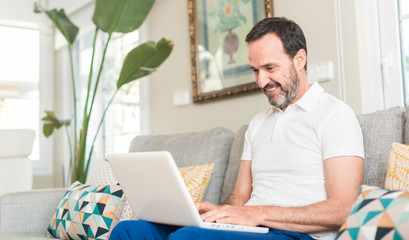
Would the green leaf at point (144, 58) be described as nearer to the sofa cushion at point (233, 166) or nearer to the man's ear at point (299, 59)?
the sofa cushion at point (233, 166)

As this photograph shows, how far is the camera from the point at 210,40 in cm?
295

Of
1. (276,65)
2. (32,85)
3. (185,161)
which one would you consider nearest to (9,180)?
(185,161)

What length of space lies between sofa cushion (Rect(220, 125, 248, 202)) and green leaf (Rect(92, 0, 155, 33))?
139cm

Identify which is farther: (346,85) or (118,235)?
(346,85)

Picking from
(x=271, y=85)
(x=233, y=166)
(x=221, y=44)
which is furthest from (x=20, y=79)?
(x=271, y=85)

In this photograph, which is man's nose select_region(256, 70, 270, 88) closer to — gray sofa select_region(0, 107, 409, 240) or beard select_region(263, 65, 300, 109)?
beard select_region(263, 65, 300, 109)

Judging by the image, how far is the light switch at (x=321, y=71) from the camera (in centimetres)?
219

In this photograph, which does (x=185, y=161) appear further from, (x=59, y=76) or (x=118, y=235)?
(x=59, y=76)

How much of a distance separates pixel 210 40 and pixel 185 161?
1.04 m

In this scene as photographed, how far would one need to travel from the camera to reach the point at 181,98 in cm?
317

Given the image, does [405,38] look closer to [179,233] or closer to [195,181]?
[195,181]

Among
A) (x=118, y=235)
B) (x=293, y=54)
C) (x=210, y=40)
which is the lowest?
(x=118, y=235)

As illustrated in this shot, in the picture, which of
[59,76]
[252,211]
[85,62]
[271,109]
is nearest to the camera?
[252,211]

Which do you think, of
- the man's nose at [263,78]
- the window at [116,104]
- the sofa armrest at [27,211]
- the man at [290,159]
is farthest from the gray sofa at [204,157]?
the window at [116,104]
